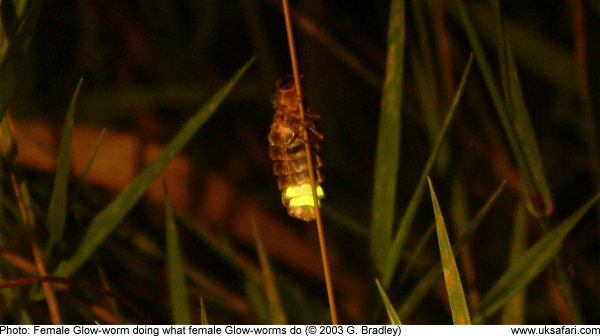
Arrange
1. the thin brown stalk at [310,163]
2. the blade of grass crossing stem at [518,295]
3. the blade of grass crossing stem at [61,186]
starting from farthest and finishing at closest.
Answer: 1. the blade of grass crossing stem at [518,295]
2. the blade of grass crossing stem at [61,186]
3. the thin brown stalk at [310,163]

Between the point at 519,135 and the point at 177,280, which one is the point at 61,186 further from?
the point at 519,135

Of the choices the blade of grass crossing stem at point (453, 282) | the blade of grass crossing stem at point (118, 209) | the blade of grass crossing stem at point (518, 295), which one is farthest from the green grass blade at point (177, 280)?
the blade of grass crossing stem at point (518, 295)

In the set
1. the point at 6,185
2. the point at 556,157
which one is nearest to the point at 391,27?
the point at 6,185

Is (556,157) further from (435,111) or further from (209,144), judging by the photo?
(209,144)

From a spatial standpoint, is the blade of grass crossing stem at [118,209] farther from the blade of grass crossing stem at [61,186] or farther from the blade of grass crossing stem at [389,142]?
the blade of grass crossing stem at [389,142]

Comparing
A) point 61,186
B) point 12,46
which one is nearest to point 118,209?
point 61,186
